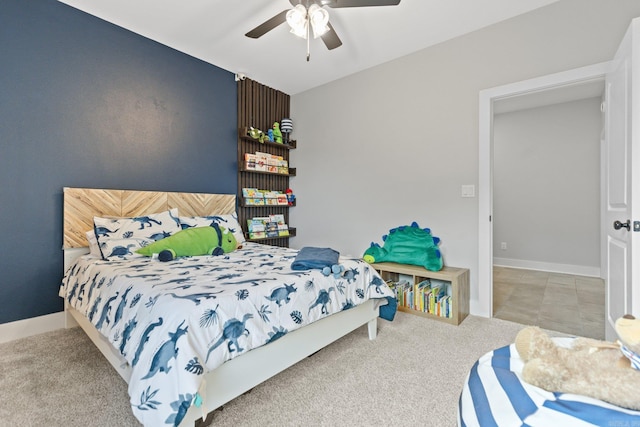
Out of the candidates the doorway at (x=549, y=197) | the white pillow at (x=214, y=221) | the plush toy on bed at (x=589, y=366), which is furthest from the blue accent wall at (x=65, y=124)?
the doorway at (x=549, y=197)

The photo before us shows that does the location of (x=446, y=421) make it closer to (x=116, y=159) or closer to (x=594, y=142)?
(x=116, y=159)

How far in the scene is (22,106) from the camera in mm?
2246

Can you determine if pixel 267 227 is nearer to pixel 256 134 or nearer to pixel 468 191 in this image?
pixel 256 134

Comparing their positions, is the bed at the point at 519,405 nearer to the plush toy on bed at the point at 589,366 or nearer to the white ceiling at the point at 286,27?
the plush toy on bed at the point at 589,366

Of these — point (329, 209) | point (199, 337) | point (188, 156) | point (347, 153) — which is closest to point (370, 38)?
point (347, 153)

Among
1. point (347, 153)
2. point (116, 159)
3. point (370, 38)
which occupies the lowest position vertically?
point (116, 159)

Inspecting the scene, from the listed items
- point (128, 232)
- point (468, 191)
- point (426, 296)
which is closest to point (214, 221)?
point (128, 232)

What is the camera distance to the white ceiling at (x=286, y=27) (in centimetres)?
242

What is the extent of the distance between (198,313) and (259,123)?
10.4ft

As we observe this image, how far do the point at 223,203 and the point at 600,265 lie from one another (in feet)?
17.1

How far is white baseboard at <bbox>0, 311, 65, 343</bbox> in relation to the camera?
2.20 metres

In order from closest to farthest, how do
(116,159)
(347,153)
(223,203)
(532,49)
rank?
(532,49) → (116,159) → (223,203) → (347,153)

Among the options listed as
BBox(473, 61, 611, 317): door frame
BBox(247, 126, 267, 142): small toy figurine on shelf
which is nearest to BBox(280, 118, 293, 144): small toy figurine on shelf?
BBox(247, 126, 267, 142): small toy figurine on shelf

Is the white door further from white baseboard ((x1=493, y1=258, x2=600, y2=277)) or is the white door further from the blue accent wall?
the blue accent wall
